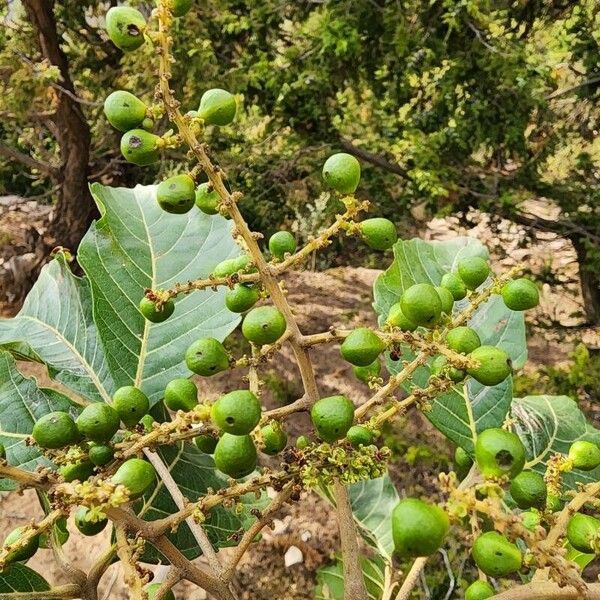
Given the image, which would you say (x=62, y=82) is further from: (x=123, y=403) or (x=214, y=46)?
(x=123, y=403)

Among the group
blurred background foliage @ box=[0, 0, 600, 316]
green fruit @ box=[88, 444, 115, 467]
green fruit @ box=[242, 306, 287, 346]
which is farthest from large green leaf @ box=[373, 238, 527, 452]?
blurred background foliage @ box=[0, 0, 600, 316]

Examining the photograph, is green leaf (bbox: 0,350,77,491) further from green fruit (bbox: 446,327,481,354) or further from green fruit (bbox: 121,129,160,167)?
green fruit (bbox: 446,327,481,354)

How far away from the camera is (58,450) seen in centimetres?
83

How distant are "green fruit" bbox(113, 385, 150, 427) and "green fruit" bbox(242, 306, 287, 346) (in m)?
0.24

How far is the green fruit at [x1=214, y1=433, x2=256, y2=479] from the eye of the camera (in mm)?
701

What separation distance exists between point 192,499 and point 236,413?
69 cm

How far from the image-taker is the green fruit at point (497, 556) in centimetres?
61

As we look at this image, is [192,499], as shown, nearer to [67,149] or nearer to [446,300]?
[446,300]

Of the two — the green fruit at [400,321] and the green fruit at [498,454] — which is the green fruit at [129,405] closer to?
the green fruit at [400,321]

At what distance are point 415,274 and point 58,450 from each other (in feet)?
2.37

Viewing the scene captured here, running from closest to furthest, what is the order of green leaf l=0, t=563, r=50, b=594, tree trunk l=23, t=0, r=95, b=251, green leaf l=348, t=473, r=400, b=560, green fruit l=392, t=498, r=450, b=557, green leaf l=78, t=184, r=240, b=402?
green fruit l=392, t=498, r=450, b=557 < green leaf l=0, t=563, r=50, b=594 < green leaf l=78, t=184, r=240, b=402 < green leaf l=348, t=473, r=400, b=560 < tree trunk l=23, t=0, r=95, b=251

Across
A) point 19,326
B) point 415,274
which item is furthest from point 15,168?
point 415,274

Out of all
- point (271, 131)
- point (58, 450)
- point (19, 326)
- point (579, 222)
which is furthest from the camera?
point (271, 131)

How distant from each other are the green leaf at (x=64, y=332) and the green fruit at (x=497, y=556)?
2.78ft
